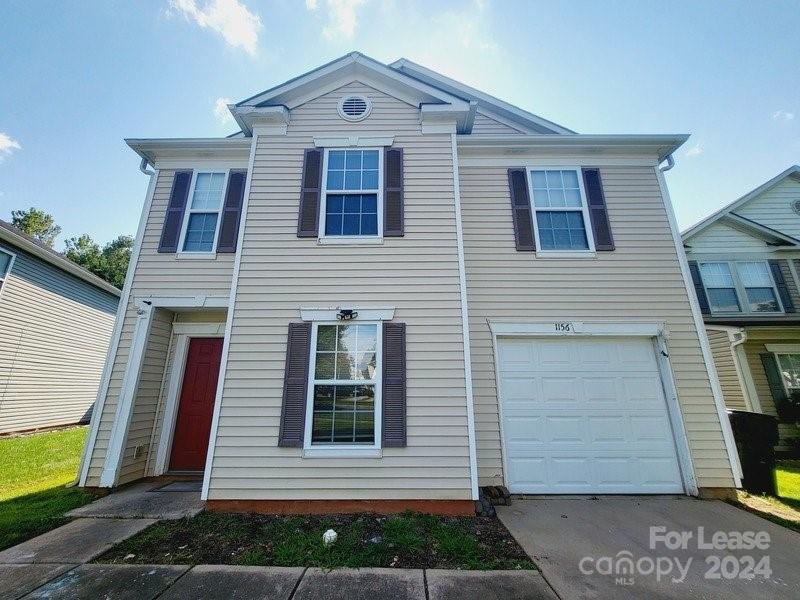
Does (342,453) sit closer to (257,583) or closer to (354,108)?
(257,583)

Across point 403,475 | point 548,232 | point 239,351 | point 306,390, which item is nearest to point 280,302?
point 239,351

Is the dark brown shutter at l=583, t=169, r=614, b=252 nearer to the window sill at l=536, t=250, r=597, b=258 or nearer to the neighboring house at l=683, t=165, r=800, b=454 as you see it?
the window sill at l=536, t=250, r=597, b=258

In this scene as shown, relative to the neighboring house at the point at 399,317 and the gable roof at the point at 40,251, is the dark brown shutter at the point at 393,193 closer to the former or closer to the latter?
the neighboring house at the point at 399,317

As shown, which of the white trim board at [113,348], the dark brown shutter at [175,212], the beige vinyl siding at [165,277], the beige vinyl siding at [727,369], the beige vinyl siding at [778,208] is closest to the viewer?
the white trim board at [113,348]

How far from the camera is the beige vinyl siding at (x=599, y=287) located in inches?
200

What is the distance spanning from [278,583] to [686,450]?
5.95 m

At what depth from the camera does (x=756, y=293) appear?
10031 millimetres

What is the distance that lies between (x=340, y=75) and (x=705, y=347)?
8019 mm

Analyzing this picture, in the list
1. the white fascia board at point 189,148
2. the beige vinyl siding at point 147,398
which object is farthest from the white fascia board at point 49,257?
the beige vinyl siding at point 147,398

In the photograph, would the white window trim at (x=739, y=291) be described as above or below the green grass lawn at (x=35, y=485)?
above

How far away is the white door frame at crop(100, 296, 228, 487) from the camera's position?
16.4ft

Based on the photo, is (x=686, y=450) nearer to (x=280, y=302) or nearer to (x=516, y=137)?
(x=516, y=137)

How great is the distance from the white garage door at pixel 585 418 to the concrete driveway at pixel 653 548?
0.32 meters

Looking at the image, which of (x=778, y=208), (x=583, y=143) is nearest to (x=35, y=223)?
(x=583, y=143)
